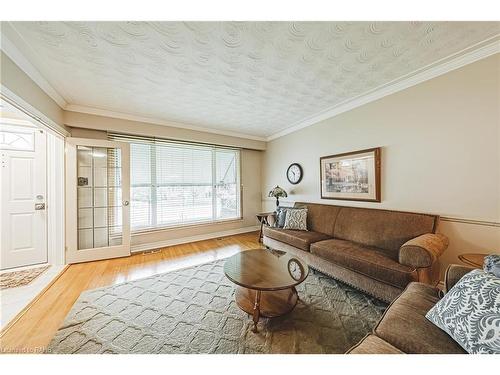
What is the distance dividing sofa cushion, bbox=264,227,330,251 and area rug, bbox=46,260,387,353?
50cm

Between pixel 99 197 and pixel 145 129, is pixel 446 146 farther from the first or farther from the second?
pixel 99 197

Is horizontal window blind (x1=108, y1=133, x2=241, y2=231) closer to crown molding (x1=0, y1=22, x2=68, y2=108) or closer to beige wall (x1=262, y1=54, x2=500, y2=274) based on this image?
crown molding (x1=0, y1=22, x2=68, y2=108)

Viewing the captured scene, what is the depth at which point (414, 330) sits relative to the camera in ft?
3.04

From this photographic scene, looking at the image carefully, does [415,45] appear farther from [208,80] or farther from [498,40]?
[208,80]

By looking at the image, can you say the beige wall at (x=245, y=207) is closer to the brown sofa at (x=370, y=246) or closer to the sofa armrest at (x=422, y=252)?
the brown sofa at (x=370, y=246)

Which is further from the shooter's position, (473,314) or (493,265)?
(493,265)

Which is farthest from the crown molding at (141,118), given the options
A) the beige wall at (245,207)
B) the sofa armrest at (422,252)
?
the sofa armrest at (422,252)

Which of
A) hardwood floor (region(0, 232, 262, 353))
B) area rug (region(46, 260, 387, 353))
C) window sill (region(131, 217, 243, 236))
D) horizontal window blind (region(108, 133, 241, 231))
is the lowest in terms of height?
hardwood floor (region(0, 232, 262, 353))

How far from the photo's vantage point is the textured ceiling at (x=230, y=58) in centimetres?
146

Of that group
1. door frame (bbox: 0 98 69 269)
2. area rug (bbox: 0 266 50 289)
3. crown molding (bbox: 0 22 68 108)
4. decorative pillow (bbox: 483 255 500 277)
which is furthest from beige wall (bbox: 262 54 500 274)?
area rug (bbox: 0 266 50 289)

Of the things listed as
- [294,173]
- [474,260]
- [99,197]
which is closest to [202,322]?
[474,260]

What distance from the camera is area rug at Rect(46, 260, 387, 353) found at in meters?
1.32

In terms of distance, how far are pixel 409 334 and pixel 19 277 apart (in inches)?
158

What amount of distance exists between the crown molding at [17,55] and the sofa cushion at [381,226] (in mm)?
3861
